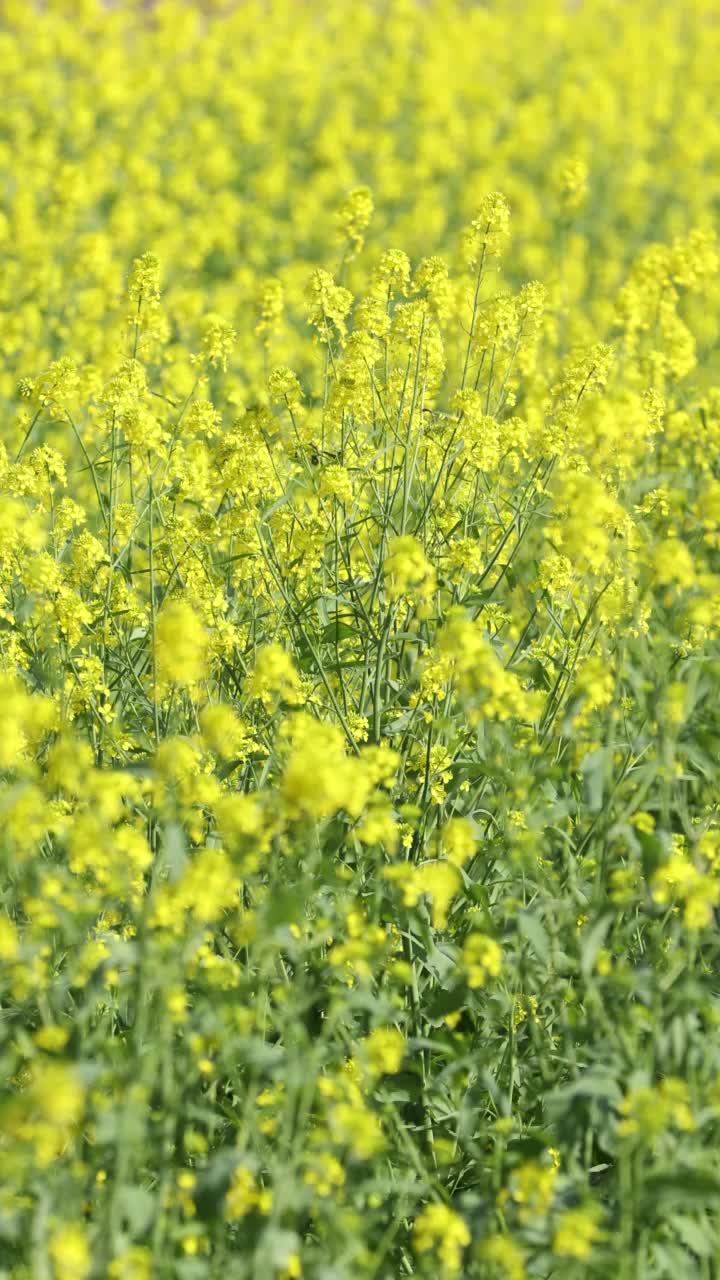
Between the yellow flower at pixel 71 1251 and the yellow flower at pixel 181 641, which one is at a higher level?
the yellow flower at pixel 181 641

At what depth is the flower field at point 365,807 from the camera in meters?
2.55

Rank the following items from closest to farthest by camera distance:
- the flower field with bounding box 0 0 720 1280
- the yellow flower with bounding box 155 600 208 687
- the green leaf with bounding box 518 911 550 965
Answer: the flower field with bounding box 0 0 720 1280 < the green leaf with bounding box 518 911 550 965 < the yellow flower with bounding box 155 600 208 687

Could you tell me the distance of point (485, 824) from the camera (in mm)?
3877

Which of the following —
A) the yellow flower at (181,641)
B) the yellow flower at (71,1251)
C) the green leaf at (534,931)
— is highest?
the yellow flower at (181,641)

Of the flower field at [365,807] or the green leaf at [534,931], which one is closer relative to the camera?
the flower field at [365,807]

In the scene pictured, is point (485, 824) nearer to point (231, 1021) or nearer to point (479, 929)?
point (479, 929)

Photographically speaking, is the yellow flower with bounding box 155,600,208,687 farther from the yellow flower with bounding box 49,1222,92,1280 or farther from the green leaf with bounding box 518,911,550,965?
the yellow flower with bounding box 49,1222,92,1280


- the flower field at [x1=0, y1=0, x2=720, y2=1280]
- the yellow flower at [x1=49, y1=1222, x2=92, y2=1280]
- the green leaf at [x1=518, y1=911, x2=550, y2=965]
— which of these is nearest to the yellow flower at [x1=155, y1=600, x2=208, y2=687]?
the flower field at [x1=0, y1=0, x2=720, y2=1280]

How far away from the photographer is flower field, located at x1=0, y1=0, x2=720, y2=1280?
2.55 meters

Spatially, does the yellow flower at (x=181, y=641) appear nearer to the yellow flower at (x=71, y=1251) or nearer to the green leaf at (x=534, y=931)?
the green leaf at (x=534, y=931)

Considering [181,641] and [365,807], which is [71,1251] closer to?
[181,641]

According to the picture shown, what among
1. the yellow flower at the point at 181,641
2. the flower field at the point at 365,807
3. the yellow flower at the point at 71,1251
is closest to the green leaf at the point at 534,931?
the flower field at the point at 365,807

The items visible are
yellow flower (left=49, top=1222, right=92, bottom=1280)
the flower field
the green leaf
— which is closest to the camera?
yellow flower (left=49, top=1222, right=92, bottom=1280)

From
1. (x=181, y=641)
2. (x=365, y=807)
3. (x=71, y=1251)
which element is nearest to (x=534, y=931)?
(x=365, y=807)
